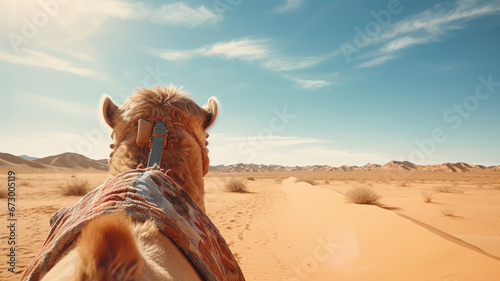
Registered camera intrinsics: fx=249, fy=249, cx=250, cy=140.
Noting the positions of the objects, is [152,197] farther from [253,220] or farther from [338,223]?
[253,220]

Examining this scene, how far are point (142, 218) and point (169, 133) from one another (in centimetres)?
85

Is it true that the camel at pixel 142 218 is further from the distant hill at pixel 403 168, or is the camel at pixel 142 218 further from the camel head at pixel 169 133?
the distant hill at pixel 403 168

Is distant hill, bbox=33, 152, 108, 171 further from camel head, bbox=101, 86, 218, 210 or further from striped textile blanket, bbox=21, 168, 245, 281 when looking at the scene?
striped textile blanket, bbox=21, 168, 245, 281

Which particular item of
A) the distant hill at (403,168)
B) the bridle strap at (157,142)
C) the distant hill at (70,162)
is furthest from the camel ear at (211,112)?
the distant hill at (403,168)

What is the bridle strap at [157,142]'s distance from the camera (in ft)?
4.66

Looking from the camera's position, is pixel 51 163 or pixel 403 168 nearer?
pixel 51 163

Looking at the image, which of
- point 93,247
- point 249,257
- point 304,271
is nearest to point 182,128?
point 93,247

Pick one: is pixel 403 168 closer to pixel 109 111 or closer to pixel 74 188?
pixel 74 188

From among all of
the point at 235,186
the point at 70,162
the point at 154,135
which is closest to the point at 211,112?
the point at 154,135

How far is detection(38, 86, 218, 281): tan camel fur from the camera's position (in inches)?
22.5

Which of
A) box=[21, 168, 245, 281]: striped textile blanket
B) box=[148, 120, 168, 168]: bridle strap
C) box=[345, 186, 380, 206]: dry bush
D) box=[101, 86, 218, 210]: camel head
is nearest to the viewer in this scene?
box=[21, 168, 245, 281]: striped textile blanket

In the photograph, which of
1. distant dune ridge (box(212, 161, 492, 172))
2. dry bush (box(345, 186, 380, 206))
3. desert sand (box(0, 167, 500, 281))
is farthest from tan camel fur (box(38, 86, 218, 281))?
distant dune ridge (box(212, 161, 492, 172))

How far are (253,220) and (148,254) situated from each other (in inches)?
382

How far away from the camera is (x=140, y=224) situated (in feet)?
2.62
